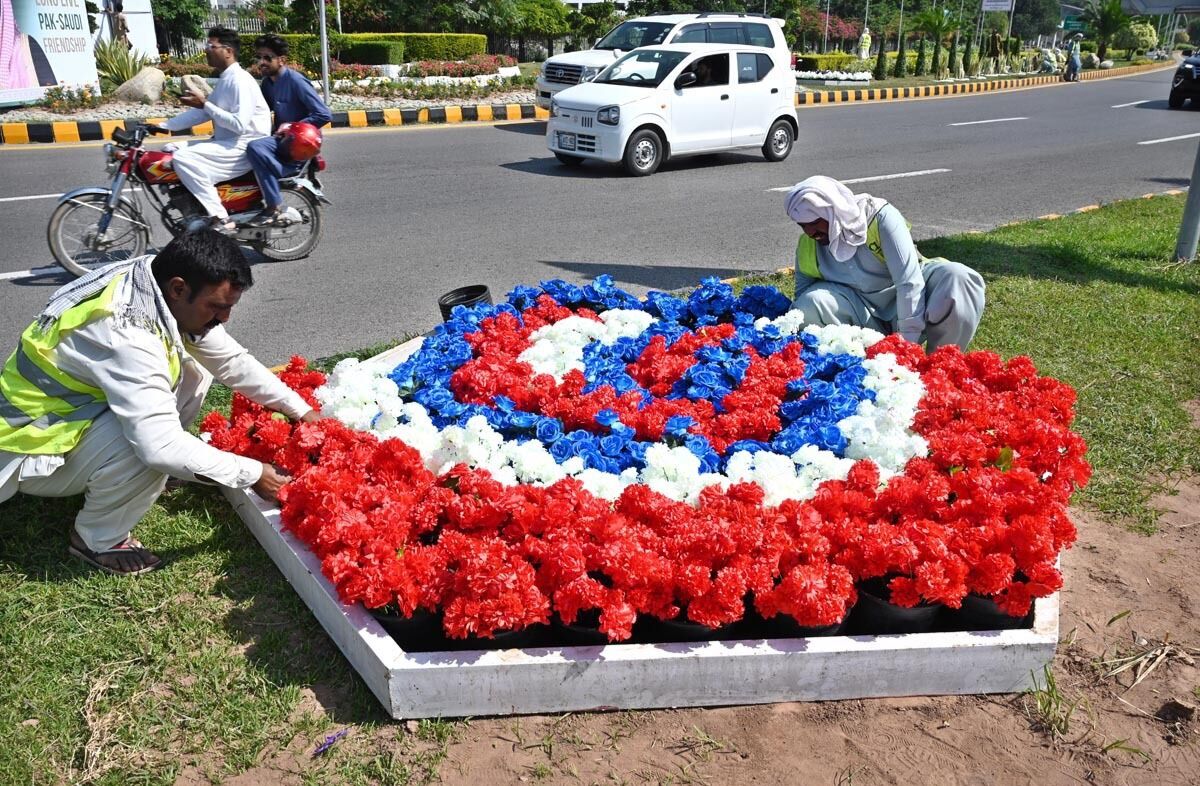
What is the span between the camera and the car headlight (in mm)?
12250

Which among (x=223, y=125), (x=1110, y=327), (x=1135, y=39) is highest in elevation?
(x=1135, y=39)

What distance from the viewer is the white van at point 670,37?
1523cm

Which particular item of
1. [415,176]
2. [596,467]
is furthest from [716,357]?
[415,176]

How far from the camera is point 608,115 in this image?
40.3 ft

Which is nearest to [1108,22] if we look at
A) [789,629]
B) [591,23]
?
[591,23]

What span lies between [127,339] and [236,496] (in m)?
0.91

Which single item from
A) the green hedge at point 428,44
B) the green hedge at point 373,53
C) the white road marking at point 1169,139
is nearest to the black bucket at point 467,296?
the white road marking at point 1169,139

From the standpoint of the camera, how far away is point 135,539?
3.79 metres

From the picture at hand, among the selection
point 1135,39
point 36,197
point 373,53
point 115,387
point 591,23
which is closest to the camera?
point 115,387

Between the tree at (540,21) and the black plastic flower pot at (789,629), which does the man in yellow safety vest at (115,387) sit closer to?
the black plastic flower pot at (789,629)

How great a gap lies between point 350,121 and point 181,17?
16161 millimetres

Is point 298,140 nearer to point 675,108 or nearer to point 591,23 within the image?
point 675,108

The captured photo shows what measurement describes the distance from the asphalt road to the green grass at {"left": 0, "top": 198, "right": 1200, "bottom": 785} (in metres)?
2.32

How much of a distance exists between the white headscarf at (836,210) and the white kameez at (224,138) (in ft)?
14.6
